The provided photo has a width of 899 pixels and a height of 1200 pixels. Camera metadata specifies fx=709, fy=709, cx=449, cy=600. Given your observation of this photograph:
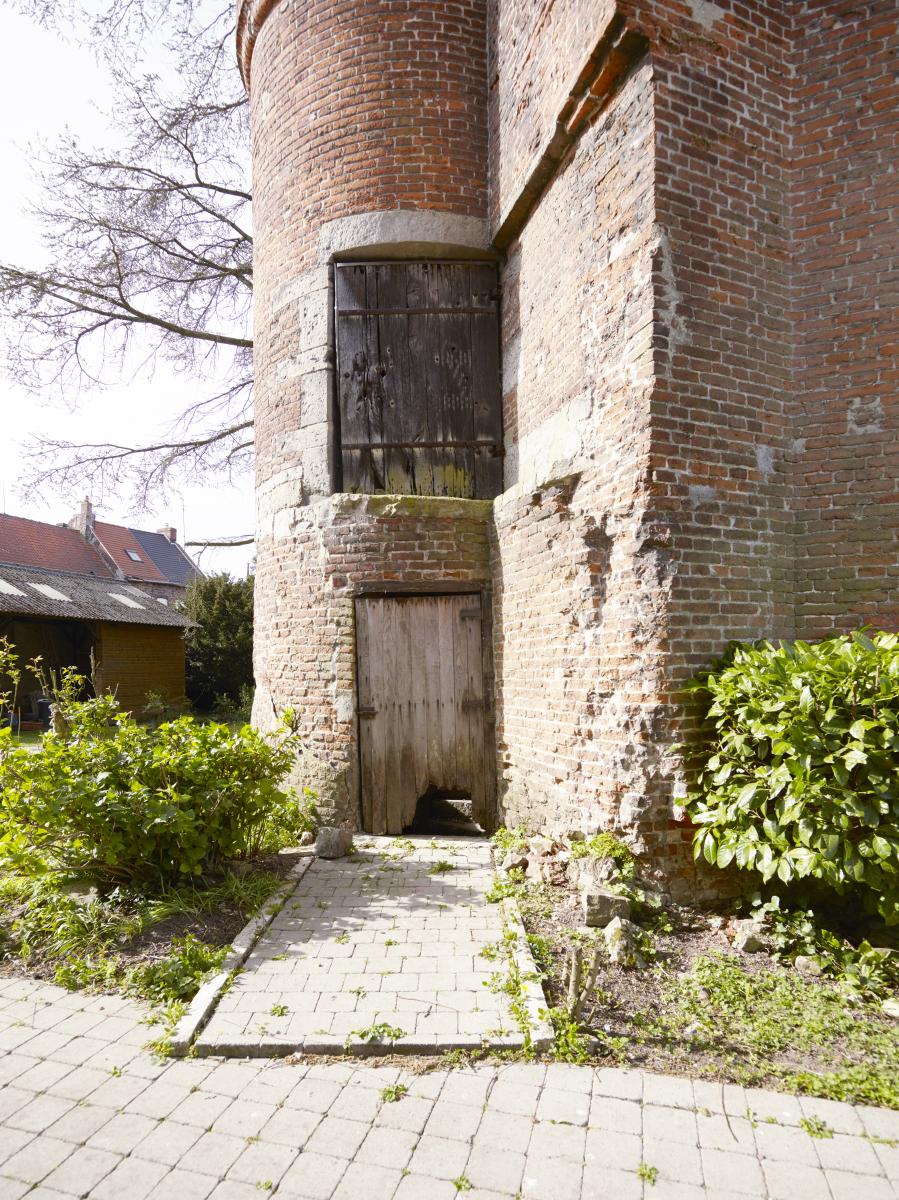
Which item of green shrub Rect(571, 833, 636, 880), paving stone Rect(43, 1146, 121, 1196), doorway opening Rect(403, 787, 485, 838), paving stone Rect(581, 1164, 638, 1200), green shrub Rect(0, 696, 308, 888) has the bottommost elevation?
paving stone Rect(581, 1164, 638, 1200)

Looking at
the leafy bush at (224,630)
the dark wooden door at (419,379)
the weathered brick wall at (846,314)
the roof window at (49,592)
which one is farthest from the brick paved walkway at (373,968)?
the roof window at (49,592)

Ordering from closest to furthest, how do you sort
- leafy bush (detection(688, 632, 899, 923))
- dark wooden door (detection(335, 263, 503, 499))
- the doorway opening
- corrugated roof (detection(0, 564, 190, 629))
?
leafy bush (detection(688, 632, 899, 923))
the doorway opening
dark wooden door (detection(335, 263, 503, 499))
corrugated roof (detection(0, 564, 190, 629))

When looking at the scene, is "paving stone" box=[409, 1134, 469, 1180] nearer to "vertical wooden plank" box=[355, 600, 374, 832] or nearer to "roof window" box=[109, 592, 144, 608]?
"vertical wooden plank" box=[355, 600, 374, 832]

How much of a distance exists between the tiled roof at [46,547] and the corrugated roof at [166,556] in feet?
8.73

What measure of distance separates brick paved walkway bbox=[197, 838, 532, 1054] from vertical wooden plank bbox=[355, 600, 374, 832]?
3.26 ft

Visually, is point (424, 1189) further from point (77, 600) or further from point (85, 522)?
point (85, 522)

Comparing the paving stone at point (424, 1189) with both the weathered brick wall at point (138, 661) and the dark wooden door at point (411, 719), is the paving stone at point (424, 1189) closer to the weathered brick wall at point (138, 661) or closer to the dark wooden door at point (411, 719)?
the dark wooden door at point (411, 719)

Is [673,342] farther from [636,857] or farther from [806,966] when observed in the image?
[806,966]

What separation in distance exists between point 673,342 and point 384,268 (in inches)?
141

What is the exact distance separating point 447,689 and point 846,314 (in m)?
4.24

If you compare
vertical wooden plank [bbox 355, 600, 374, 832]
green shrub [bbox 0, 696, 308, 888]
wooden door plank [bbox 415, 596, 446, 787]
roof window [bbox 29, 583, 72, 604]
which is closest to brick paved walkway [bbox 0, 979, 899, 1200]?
green shrub [bbox 0, 696, 308, 888]

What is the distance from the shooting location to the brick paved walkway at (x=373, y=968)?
3227 millimetres

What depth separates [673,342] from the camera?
4.55 meters

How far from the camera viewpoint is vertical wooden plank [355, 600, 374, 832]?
6.45 m
